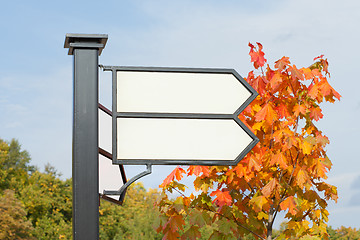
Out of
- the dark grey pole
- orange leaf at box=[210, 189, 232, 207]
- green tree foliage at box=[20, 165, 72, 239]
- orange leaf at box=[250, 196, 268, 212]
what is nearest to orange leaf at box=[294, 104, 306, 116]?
orange leaf at box=[250, 196, 268, 212]

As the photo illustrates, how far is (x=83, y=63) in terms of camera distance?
8.93 ft

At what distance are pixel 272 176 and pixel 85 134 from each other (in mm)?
4019

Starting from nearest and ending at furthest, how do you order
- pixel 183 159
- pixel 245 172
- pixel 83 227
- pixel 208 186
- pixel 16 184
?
pixel 83 227 < pixel 183 159 < pixel 245 172 < pixel 208 186 < pixel 16 184

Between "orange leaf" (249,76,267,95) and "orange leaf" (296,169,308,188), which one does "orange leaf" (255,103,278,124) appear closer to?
"orange leaf" (249,76,267,95)

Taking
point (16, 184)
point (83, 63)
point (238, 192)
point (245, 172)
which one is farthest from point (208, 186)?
point (16, 184)

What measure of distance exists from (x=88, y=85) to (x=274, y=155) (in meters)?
3.47

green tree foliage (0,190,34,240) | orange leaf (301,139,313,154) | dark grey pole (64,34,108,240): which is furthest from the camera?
green tree foliage (0,190,34,240)

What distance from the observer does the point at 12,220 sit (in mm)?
25891

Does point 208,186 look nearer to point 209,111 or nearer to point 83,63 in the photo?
point 209,111

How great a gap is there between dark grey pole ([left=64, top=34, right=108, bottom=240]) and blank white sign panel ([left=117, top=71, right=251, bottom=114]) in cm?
22

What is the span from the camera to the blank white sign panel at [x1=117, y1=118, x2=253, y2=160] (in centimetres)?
279

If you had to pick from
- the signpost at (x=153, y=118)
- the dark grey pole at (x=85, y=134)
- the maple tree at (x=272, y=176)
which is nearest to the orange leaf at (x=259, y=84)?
the maple tree at (x=272, y=176)

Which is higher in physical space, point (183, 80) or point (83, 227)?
point (183, 80)

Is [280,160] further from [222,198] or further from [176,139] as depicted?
[176,139]
